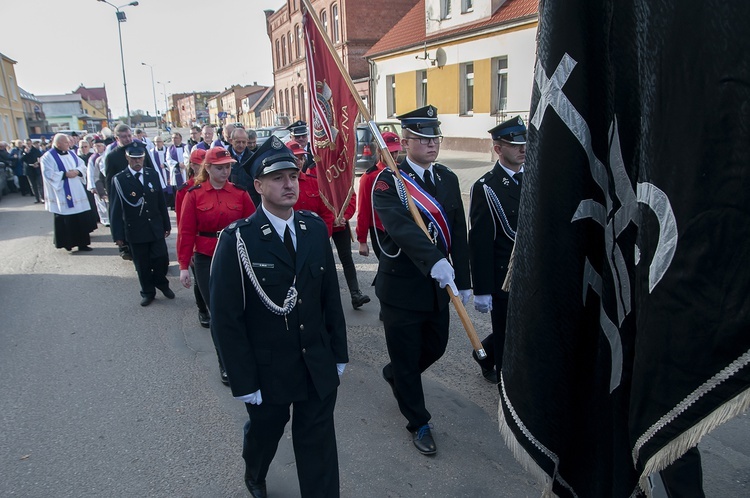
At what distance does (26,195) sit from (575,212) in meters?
25.4

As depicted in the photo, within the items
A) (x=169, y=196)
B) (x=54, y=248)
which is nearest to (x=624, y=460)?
(x=54, y=248)

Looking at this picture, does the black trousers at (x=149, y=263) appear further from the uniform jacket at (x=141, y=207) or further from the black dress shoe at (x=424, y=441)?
the black dress shoe at (x=424, y=441)

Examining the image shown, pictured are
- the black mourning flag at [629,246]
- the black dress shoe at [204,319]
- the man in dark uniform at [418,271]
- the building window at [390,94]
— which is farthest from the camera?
the building window at [390,94]

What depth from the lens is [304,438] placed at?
2.89 m

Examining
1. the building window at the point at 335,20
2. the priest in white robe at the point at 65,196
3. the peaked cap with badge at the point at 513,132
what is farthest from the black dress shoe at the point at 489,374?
the building window at the point at 335,20

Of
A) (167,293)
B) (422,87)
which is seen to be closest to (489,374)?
(167,293)

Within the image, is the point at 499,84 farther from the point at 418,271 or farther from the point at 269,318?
the point at 269,318

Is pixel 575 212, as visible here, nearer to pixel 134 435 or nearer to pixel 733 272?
pixel 733 272

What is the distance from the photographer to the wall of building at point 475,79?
20.9 meters

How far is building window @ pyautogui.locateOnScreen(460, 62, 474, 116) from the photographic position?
958 inches

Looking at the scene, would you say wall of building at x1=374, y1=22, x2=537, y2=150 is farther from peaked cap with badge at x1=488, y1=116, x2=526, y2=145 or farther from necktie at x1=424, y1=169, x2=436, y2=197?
necktie at x1=424, y1=169, x2=436, y2=197

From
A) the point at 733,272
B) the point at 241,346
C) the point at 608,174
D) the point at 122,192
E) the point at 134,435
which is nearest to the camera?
the point at 733,272

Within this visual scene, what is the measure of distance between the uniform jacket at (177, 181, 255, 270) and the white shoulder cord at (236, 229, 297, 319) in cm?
228

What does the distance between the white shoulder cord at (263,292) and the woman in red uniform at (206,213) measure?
2.24m
